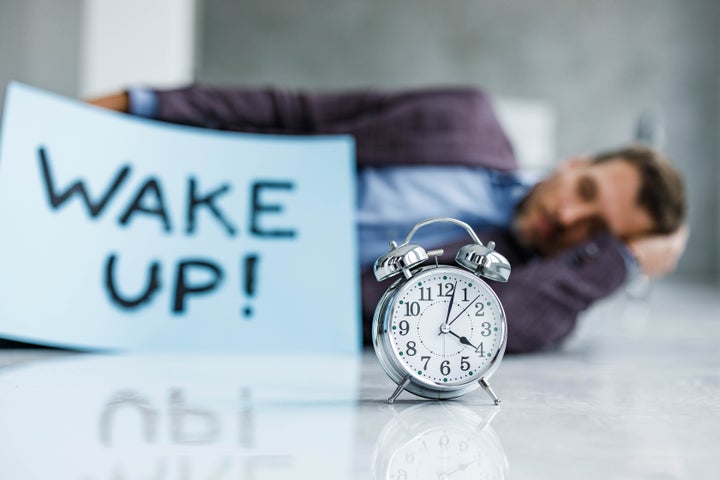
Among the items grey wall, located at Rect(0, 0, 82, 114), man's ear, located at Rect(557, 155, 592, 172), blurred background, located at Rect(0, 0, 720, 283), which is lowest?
man's ear, located at Rect(557, 155, 592, 172)

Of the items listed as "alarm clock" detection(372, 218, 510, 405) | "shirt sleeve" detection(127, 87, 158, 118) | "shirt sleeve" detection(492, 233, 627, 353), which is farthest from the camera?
"shirt sleeve" detection(127, 87, 158, 118)

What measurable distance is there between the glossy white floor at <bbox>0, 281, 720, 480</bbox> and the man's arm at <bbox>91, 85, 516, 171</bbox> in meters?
0.53

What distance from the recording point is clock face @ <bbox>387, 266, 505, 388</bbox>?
2.71ft

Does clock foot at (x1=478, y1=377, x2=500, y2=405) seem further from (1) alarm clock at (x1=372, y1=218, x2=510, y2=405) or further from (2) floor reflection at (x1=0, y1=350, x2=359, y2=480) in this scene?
(2) floor reflection at (x1=0, y1=350, x2=359, y2=480)

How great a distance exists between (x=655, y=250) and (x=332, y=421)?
0.99 metres

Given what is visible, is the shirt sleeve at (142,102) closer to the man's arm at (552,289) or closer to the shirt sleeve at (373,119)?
the shirt sleeve at (373,119)

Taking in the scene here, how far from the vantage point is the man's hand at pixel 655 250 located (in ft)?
5.03

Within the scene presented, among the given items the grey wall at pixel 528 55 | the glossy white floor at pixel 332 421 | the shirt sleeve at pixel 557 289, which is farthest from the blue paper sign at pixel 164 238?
the grey wall at pixel 528 55

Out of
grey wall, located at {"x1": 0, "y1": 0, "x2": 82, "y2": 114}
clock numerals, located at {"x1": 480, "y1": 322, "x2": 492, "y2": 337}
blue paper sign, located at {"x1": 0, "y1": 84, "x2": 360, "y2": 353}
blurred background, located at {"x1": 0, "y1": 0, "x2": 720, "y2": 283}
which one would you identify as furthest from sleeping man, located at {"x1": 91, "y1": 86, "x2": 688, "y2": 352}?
blurred background, located at {"x1": 0, "y1": 0, "x2": 720, "y2": 283}

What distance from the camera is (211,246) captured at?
127 centimetres

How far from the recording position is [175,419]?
758mm

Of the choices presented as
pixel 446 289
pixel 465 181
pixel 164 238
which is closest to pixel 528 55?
pixel 465 181

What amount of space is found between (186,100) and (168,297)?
0.45 metres

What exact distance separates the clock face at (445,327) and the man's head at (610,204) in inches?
28.6
